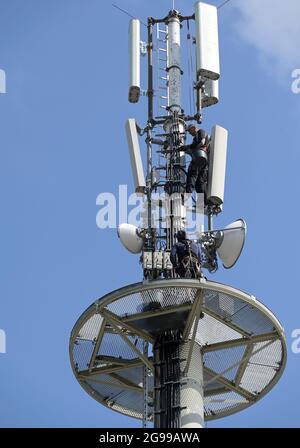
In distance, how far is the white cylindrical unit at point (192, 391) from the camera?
36.6 meters

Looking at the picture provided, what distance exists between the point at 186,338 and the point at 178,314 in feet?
3.27

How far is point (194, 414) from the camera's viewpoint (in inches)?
1446

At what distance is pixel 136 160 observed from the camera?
40562 mm

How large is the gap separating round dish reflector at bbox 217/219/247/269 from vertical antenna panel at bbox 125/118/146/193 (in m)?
3.72

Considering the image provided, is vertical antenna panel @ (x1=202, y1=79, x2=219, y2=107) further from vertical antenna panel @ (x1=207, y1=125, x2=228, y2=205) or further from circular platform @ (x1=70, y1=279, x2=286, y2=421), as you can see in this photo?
circular platform @ (x1=70, y1=279, x2=286, y2=421)

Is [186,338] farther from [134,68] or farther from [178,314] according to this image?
[134,68]

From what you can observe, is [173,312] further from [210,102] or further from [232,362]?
[210,102]

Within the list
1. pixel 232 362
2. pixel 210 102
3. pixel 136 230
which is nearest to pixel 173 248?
pixel 136 230

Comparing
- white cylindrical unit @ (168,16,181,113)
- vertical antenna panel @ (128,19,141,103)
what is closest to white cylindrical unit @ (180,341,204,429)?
white cylindrical unit @ (168,16,181,113)

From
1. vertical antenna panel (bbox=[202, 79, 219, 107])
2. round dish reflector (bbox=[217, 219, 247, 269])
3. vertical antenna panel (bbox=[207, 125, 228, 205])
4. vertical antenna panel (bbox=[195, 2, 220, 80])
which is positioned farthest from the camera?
vertical antenna panel (bbox=[202, 79, 219, 107])

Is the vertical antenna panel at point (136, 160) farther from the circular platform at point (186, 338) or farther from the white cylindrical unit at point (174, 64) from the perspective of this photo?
the circular platform at point (186, 338)

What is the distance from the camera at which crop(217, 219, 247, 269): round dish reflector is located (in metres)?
38.1

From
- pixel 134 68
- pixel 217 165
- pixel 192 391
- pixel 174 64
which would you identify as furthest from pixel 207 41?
pixel 192 391

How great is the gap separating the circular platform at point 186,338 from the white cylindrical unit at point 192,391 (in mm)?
574
